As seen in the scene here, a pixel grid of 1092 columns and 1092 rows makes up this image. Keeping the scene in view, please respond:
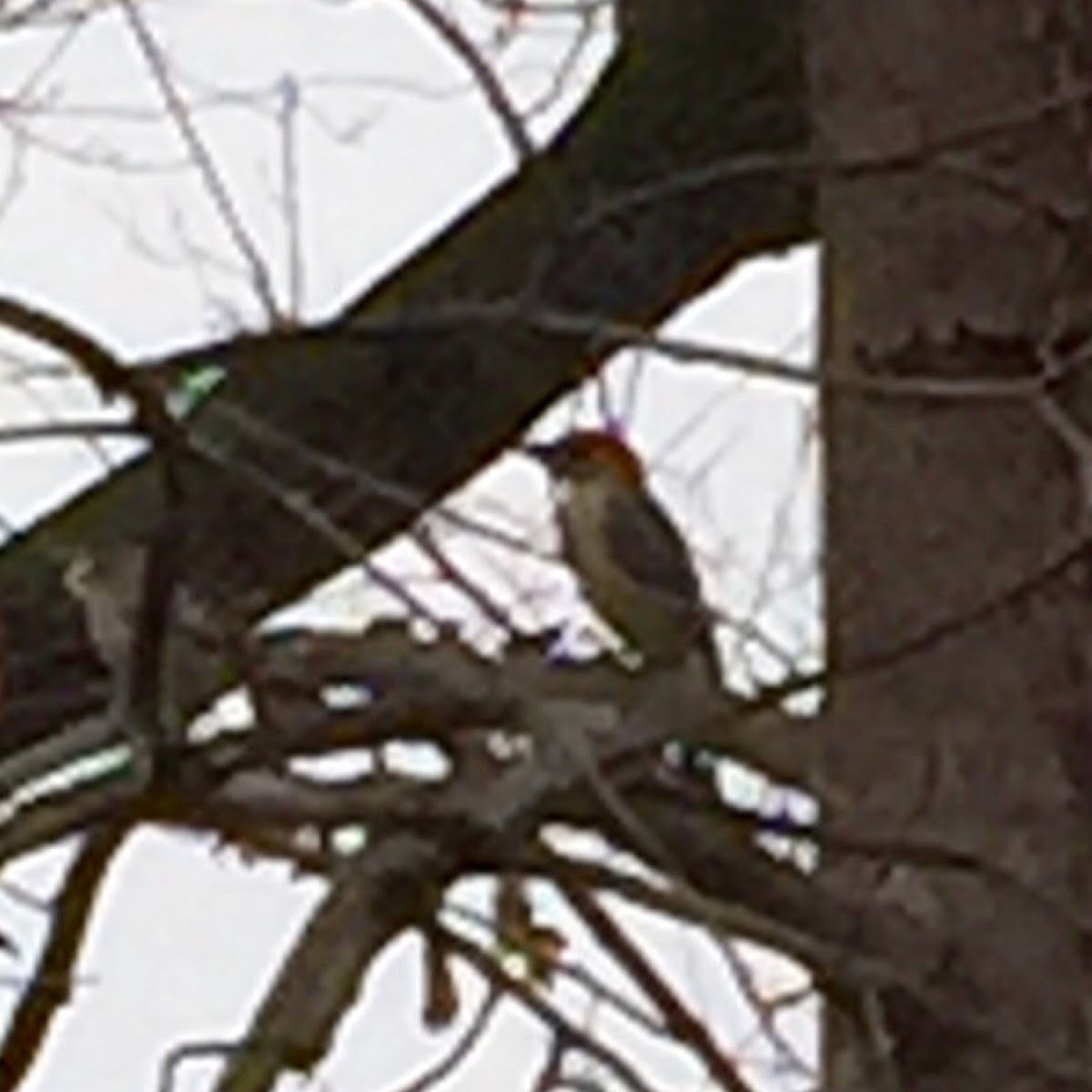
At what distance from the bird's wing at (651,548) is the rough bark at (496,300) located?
0.52 feet

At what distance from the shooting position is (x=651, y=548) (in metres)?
4.27

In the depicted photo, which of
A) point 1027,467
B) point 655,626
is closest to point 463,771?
point 1027,467

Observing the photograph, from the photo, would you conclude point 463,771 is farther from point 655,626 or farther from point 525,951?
point 655,626

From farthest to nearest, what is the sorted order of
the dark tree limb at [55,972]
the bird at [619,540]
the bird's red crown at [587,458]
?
1. the bird's red crown at [587,458]
2. the bird at [619,540]
3. the dark tree limb at [55,972]

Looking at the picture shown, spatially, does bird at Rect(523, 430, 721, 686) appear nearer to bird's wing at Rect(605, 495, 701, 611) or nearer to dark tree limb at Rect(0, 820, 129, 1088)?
bird's wing at Rect(605, 495, 701, 611)

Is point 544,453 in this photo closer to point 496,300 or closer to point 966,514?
point 496,300

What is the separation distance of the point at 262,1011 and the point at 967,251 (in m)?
0.71

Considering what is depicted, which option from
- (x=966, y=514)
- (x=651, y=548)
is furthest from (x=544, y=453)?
(x=966, y=514)

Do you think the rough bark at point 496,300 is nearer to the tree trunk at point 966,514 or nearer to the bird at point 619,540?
the bird at point 619,540

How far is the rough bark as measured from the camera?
12.6 feet

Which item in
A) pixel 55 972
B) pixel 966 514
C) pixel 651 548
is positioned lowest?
pixel 55 972

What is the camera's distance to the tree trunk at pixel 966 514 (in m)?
3.09

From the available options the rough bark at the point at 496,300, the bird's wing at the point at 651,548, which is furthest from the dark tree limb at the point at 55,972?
the bird's wing at the point at 651,548

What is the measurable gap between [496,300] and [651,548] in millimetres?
387
